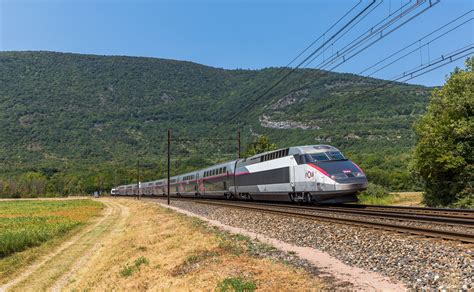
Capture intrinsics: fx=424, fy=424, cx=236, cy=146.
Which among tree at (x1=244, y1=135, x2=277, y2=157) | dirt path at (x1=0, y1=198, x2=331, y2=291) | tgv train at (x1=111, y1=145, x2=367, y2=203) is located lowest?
dirt path at (x1=0, y1=198, x2=331, y2=291)

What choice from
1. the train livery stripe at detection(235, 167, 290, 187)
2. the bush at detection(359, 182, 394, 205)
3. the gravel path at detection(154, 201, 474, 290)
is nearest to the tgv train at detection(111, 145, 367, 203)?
the train livery stripe at detection(235, 167, 290, 187)

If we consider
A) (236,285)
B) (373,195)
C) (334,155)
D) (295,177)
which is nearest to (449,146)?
(334,155)

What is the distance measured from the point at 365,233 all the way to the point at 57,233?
2645 centimetres

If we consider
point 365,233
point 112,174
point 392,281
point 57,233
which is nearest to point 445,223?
point 365,233

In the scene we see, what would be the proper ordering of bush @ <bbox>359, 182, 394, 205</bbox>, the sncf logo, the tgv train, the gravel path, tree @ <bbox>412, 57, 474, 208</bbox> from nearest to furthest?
the gravel path < the tgv train < the sncf logo < tree @ <bbox>412, 57, 474, 208</bbox> < bush @ <bbox>359, 182, 394, 205</bbox>

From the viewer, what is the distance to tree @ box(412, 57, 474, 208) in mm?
32031

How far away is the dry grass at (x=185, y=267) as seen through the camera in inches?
385

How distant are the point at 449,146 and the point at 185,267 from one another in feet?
88.8

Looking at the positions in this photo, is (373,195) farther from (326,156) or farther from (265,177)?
(326,156)

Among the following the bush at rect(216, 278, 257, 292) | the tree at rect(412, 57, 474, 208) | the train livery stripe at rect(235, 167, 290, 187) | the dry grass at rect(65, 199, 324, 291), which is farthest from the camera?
the tree at rect(412, 57, 474, 208)

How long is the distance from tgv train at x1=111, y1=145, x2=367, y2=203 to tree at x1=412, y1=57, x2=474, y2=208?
10636 mm

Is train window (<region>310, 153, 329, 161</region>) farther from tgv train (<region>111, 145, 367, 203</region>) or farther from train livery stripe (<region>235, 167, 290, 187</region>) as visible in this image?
train livery stripe (<region>235, 167, 290, 187</region>)

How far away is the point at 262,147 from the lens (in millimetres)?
68250

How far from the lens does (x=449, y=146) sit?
32812 millimetres
